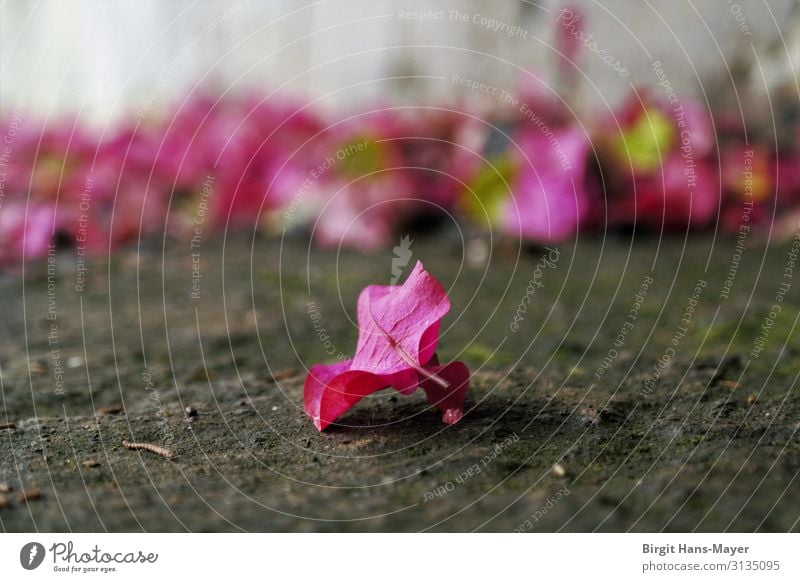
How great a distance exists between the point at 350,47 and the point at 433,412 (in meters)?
2.26

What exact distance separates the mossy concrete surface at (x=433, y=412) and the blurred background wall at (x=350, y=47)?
0.72m

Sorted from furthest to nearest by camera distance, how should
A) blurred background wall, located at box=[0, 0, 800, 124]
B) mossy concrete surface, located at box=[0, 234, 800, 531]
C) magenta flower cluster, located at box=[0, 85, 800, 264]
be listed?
blurred background wall, located at box=[0, 0, 800, 124], magenta flower cluster, located at box=[0, 85, 800, 264], mossy concrete surface, located at box=[0, 234, 800, 531]

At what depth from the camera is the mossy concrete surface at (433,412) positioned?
718 mm

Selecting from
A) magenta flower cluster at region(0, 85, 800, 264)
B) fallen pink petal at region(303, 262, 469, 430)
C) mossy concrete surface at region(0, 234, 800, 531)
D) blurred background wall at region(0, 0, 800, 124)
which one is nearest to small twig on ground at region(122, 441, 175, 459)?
mossy concrete surface at region(0, 234, 800, 531)

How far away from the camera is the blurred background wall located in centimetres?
223

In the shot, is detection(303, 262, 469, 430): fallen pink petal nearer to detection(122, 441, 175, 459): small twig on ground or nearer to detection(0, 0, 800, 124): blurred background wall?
detection(122, 441, 175, 459): small twig on ground

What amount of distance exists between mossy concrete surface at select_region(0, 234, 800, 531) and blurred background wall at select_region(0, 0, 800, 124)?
723mm

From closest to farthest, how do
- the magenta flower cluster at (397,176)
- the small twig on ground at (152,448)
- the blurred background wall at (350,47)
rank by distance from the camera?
1. the small twig on ground at (152,448)
2. the magenta flower cluster at (397,176)
3. the blurred background wall at (350,47)

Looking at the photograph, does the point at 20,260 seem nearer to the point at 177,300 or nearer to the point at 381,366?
the point at 177,300

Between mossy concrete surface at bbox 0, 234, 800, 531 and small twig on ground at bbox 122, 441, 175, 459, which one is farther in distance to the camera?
small twig on ground at bbox 122, 441, 175, 459

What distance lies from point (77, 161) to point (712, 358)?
1883 millimetres
